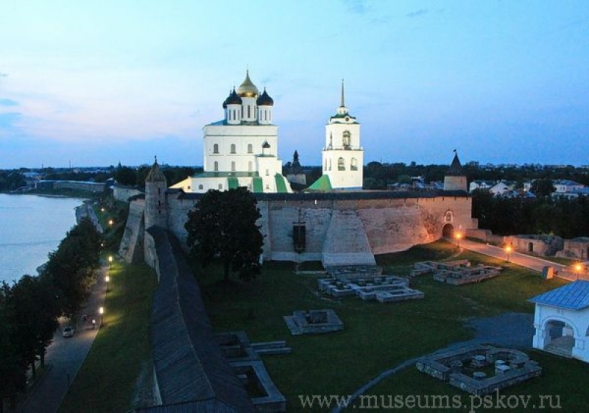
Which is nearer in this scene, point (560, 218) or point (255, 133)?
point (560, 218)

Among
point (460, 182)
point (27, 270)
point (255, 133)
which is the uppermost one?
point (255, 133)

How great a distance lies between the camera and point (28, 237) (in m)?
44.1

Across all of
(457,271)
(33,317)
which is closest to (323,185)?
(457,271)

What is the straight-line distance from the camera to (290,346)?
13609 mm

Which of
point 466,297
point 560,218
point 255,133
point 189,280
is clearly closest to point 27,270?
point 255,133

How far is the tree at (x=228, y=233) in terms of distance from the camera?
18906 millimetres

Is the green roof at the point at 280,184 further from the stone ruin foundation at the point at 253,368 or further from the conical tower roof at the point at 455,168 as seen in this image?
the stone ruin foundation at the point at 253,368

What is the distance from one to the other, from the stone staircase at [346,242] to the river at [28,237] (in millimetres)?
15710

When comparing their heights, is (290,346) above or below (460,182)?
below

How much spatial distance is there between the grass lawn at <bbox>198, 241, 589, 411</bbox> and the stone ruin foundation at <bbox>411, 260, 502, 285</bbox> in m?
0.44

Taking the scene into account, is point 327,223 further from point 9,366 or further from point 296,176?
point 296,176

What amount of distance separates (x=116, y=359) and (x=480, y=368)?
9518 millimetres

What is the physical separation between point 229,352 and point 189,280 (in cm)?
400

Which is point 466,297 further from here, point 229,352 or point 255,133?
point 255,133
